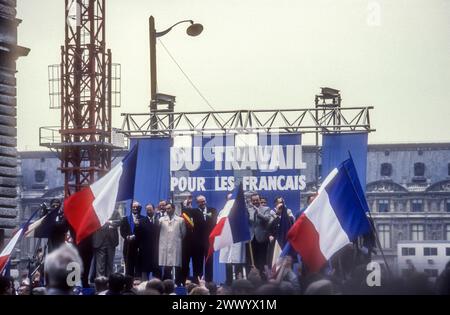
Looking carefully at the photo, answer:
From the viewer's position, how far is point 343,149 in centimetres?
2828

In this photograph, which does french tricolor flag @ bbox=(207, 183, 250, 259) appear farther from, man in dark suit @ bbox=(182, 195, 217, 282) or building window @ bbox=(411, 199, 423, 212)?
building window @ bbox=(411, 199, 423, 212)

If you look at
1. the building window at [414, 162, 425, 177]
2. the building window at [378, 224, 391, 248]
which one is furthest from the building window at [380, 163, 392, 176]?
the building window at [378, 224, 391, 248]

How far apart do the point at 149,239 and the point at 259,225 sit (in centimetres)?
200

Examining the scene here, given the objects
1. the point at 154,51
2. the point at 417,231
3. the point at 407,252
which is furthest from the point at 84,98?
the point at 417,231

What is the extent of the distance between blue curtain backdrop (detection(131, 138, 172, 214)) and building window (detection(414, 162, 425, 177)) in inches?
2905

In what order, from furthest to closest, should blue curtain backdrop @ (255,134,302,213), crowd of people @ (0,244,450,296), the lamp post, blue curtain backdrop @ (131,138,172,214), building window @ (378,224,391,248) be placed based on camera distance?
building window @ (378,224,391,248)
the lamp post
blue curtain backdrop @ (131,138,172,214)
blue curtain backdrop @ (255,134,302,213)
crowd of people @ (0,244,450,296)

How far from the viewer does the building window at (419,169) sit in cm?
10069

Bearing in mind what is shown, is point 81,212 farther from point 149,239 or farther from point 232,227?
point 149,239

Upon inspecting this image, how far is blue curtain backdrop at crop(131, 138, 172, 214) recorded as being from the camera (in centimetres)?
2856

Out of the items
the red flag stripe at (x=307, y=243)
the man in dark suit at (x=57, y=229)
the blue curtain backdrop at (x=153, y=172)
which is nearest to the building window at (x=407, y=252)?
the blue curtain backdrop at (x=153, y=172)

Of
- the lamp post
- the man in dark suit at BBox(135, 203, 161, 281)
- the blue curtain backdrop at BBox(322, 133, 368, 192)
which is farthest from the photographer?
the lamp post

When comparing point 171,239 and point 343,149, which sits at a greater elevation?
point 343,149
